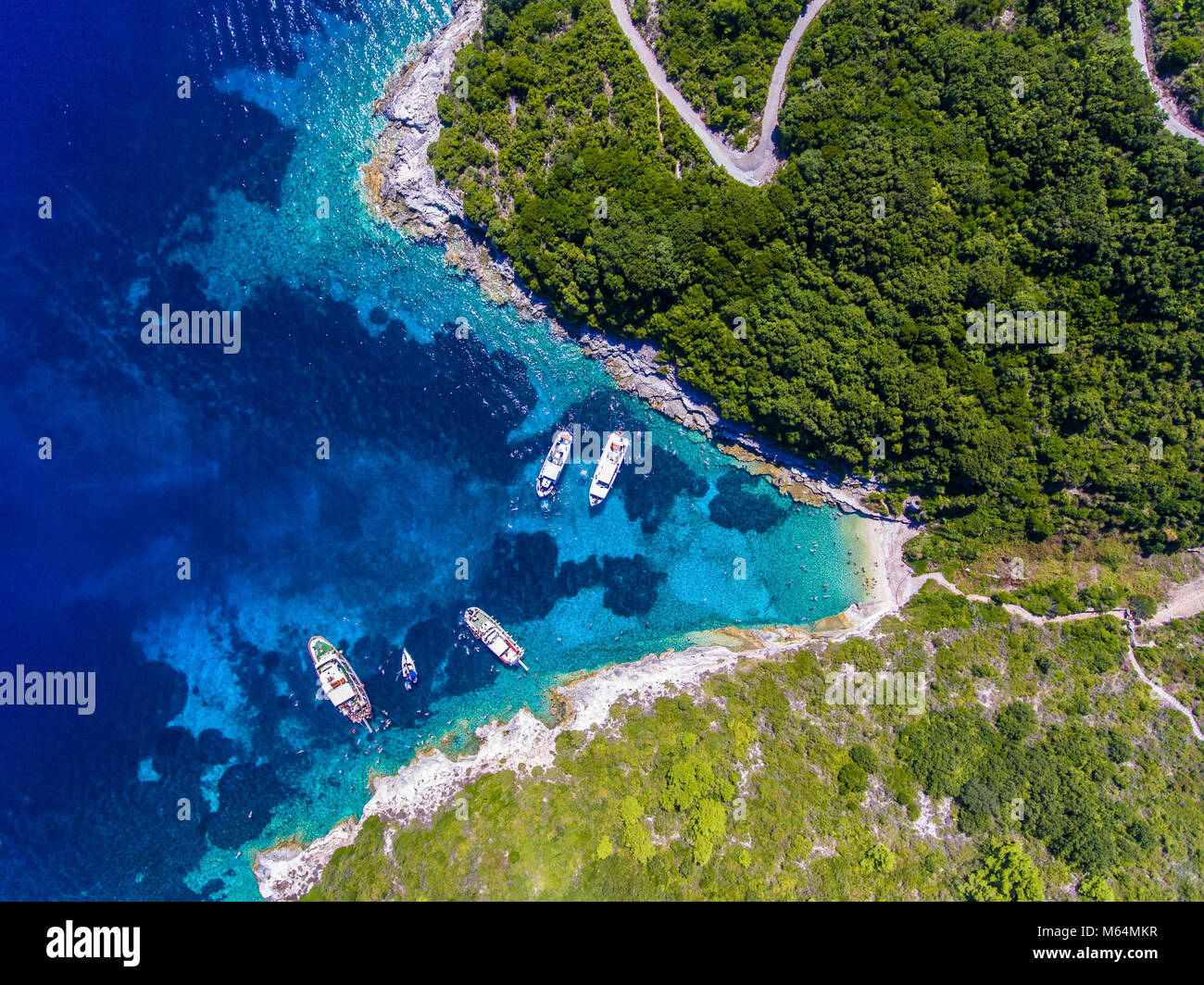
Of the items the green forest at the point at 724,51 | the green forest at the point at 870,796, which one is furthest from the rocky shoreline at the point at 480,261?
the green forest at the point at 724,51

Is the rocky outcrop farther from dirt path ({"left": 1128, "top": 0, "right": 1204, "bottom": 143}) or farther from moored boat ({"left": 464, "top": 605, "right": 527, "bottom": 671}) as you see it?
dirt path ({"left": 1128, "top": 0, "right": 1204, "bottom": 143})

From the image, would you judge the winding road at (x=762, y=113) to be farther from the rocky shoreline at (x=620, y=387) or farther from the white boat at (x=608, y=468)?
the white boat at (x=608, y=468)

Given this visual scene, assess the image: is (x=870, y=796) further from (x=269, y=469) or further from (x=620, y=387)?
(x=269, y=469)

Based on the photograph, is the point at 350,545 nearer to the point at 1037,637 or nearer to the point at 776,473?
→ the point at 776,473

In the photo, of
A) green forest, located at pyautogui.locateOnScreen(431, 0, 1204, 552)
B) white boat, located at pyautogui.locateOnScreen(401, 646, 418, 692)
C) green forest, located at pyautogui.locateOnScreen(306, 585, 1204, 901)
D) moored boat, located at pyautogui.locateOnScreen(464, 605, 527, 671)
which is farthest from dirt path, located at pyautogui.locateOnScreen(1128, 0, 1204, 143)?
white boat, located at pyautogui.locateOnScreen(401, 646, 418, 692)
